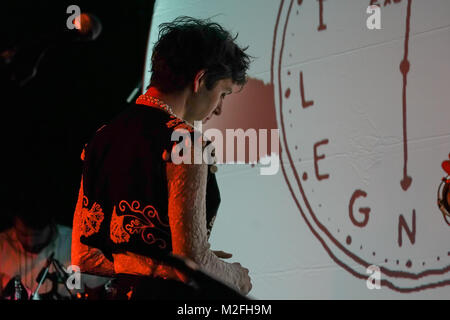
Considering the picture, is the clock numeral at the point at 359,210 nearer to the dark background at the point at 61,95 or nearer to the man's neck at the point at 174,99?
the man's neck at the point at 174,99

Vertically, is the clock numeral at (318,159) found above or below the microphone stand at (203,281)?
above

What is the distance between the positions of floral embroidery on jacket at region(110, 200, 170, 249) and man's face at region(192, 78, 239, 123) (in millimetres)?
249

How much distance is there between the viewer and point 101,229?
116 cm

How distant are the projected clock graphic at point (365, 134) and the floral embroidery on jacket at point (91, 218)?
65 cm

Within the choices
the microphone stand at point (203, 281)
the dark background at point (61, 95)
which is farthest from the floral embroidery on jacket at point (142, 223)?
the dark background at point (61, 95)

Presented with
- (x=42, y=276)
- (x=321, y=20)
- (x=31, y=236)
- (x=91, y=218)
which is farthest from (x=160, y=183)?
(x=31, y=236)

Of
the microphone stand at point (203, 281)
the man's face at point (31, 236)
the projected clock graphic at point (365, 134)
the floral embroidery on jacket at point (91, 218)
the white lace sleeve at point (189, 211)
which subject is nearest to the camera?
the microphone stand at point (203, 281)

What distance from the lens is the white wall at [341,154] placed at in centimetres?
138

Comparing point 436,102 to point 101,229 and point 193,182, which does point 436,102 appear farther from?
point 101,229

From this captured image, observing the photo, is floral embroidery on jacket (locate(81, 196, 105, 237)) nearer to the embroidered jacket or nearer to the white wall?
the embroidered jacket

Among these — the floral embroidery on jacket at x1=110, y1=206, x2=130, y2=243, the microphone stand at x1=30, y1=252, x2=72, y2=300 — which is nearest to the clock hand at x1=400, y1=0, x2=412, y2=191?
the floral embroidery on jacket at x1=110, y1=206, x2=130, y2=243

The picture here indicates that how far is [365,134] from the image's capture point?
4.88 feet

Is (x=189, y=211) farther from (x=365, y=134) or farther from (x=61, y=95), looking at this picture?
(x=61, y=95)

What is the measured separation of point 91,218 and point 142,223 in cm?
16
